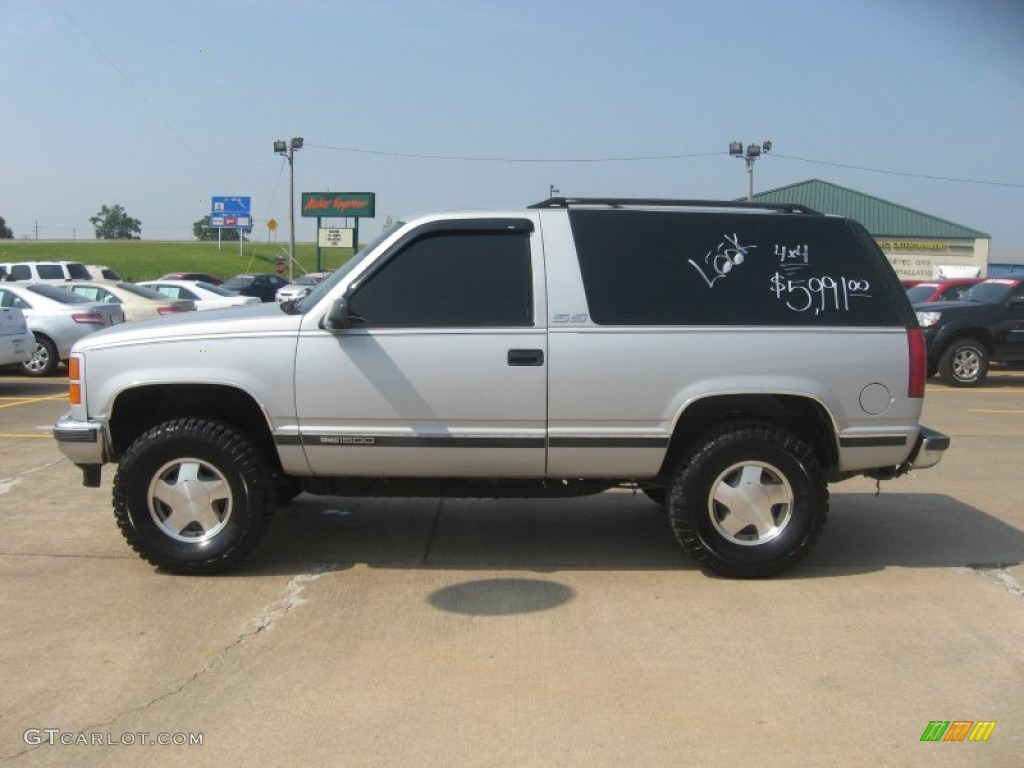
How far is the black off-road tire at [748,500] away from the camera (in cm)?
495

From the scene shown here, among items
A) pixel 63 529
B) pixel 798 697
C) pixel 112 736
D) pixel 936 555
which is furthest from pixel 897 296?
pixel 63 529

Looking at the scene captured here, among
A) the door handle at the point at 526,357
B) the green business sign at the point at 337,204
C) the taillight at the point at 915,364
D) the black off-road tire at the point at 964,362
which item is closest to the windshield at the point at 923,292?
the black off-road tire at the point at 964,362

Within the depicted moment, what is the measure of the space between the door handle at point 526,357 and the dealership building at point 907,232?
39.3 m

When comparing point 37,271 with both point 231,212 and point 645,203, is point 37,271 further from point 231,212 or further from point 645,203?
point 231,212

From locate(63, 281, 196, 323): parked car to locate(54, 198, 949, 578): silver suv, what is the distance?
12.7 m

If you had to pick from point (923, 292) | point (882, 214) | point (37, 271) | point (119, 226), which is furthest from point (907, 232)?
point (119, 226)

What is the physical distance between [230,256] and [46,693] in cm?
8018

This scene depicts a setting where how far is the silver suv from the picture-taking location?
486cm

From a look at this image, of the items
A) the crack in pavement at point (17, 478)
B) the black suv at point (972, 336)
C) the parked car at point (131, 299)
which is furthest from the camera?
the parked car at point (131, 299)

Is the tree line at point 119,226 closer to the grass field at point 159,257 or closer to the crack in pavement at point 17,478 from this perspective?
the grass field at point 159,257

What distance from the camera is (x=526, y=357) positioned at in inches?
190

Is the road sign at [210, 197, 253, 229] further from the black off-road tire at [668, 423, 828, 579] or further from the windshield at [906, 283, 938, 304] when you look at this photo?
the black off-road tire at [668, 423, 828, 579]

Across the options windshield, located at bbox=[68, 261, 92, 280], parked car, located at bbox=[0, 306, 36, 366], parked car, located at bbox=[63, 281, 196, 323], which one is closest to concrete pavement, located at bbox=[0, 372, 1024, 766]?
parked car, located at bbox=[0, 306, 36, 366]

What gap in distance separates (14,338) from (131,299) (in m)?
4.72
